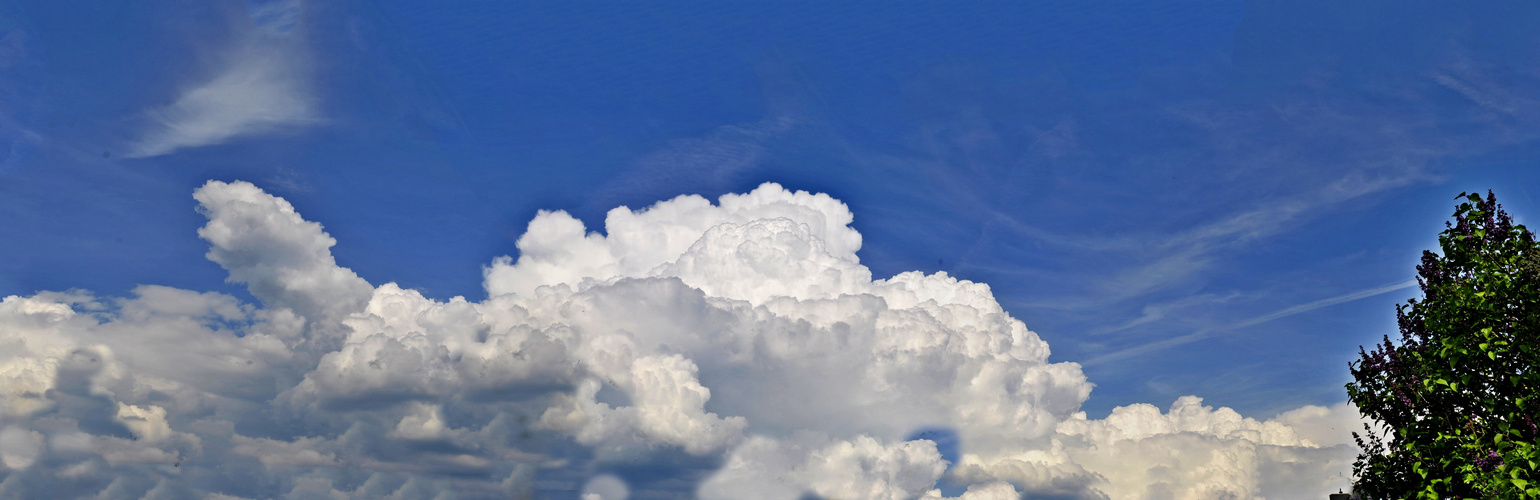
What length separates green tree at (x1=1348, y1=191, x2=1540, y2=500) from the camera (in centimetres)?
2228

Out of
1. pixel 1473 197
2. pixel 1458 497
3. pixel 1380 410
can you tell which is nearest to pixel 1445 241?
pixel 1473 197

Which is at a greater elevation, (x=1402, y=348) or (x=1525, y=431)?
(x=1402, y=348)

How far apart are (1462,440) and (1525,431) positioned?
1.22m

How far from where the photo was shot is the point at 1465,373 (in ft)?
78.0

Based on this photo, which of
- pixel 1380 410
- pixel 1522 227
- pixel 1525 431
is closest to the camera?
pixel 1525 431

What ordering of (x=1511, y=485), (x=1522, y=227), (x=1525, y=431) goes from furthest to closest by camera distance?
(x=1522, y=227) → (x=1525, y=431) → (x=1511, y=485)

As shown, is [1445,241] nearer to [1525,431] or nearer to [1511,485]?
[1525,431]

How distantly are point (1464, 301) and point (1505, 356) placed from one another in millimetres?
1509

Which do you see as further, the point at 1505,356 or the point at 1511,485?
the point at 1505,356

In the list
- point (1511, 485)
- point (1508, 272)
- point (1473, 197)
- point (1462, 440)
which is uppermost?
point (1473, 197)

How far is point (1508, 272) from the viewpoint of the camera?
78.1 feet

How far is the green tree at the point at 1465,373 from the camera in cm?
2228

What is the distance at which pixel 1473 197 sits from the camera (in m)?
25.1

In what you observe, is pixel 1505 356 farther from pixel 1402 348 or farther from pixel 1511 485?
pixel 1511 485
